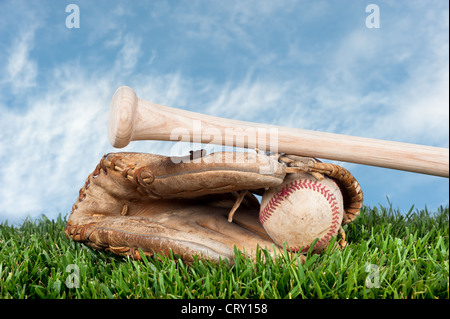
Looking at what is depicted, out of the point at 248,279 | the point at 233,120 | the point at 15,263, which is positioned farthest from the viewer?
the point at 15,263

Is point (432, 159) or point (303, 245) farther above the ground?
point (432, 159)

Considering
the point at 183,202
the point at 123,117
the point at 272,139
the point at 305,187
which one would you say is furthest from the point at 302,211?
the point at 123,117

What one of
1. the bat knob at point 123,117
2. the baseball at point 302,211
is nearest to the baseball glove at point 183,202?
the baseball at point 302,211

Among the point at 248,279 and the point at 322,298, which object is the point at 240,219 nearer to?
the point at 248,279

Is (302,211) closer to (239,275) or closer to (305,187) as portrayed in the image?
(305,187)

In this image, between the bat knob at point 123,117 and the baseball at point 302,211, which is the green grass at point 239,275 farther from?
the bat knob at point 123,117
